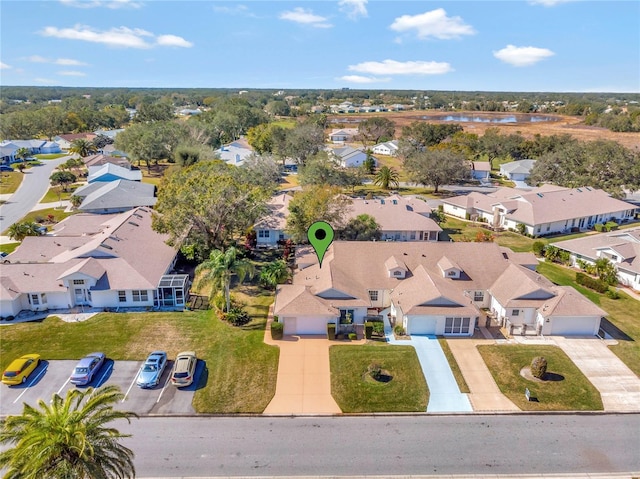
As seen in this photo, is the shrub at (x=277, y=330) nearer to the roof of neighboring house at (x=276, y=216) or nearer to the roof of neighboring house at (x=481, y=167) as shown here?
the roof of neighboring house at (x=276, y=216)

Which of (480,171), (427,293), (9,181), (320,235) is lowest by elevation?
(9,181)

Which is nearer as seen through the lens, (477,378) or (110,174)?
(477,378)

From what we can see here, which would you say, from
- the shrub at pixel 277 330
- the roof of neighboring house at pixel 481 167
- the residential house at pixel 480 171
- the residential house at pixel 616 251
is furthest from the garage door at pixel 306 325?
the roof of neighboring house at pixel 481 167

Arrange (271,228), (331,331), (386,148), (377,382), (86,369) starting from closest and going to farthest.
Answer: (86,369), (377,382), (331,331), (271,228), (386,148)

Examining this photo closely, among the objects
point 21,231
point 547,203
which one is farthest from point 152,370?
point 547,203

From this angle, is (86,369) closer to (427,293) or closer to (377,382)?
(377,382)

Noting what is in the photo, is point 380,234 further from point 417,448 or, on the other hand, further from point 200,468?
point 200,468
